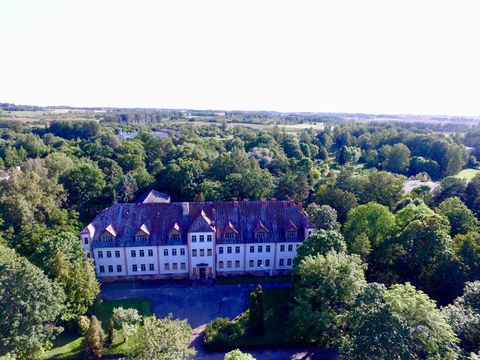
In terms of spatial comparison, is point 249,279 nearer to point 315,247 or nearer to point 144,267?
point 315,247

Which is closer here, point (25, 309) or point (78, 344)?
point (25, 309)

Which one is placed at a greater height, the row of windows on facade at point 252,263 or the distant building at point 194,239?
the distant building at point 194,239

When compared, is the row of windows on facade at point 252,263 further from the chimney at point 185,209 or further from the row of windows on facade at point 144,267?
the chimney at point 185,209

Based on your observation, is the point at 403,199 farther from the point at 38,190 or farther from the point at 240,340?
the point at 38,190

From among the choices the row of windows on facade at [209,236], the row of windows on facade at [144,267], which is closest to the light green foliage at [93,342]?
the row of windows on facade at [144,267]

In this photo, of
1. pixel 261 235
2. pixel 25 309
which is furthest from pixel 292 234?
pixel 25 309
